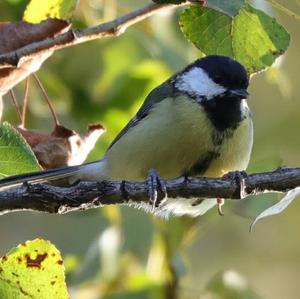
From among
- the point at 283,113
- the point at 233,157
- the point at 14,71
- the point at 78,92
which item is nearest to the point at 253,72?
the point at 233,157

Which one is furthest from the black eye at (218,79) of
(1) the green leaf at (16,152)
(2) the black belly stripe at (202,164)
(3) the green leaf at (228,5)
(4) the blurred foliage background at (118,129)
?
(1) the green leaf at (16,152)

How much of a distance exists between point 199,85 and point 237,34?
447 millimetres

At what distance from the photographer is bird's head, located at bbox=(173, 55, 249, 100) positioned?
184cm

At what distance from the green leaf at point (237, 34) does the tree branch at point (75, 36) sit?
0.21ft

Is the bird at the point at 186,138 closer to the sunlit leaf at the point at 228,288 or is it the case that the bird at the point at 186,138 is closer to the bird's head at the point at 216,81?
the bird's head at the point at 216,81

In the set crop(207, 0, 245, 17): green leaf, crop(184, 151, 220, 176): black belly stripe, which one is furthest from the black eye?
crop(207, 0, 245, 17): green leaf

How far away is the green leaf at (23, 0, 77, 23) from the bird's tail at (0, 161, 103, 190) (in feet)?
0.87

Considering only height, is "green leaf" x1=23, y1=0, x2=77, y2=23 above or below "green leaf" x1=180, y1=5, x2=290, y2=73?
above

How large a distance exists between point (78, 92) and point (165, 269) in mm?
492

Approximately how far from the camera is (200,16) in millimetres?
1468

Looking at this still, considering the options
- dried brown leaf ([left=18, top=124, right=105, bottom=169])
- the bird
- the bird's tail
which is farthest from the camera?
the bird

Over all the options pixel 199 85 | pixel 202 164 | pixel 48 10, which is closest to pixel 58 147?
pixel 48 10

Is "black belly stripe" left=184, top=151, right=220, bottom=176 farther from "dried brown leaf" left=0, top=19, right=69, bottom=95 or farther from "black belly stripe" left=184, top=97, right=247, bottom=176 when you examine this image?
"dried brown leaf" left=0, top=19, right=69, bottom=95

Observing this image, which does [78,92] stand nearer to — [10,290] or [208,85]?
[208,85]
